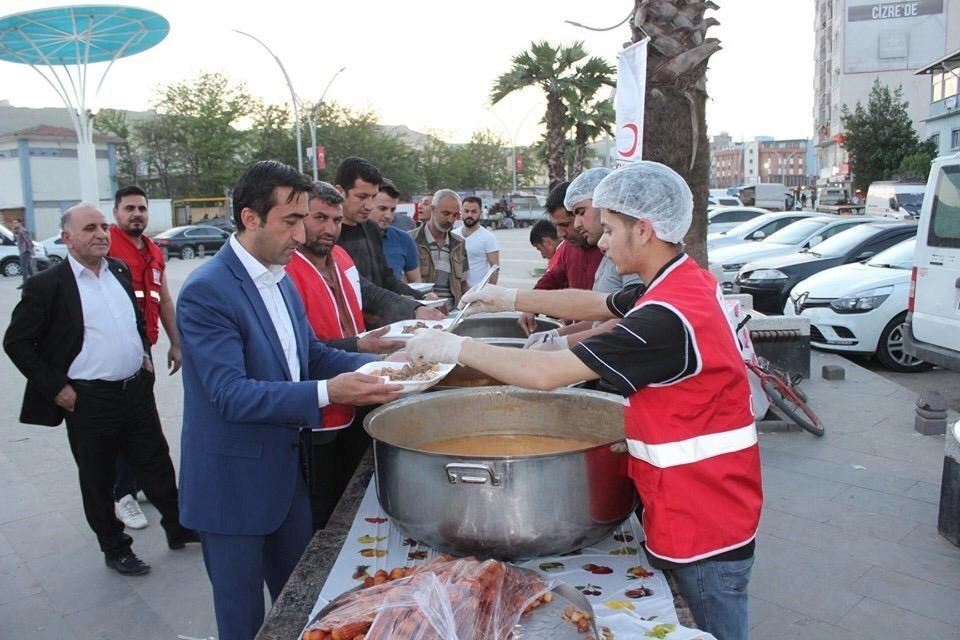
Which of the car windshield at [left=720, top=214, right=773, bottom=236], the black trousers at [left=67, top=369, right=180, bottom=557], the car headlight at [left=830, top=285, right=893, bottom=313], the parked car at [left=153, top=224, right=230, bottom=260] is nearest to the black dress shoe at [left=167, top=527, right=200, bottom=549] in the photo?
the black trousers at [left=67, top=369, right=180, bottom=557]

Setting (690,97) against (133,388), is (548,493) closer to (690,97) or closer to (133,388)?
(133,388)

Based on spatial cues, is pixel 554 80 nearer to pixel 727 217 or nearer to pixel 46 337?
pixel 727 217

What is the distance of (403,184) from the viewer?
51156 mm

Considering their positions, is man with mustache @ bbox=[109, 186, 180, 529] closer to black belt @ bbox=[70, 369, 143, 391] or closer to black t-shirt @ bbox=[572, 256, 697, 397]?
black belt @ bbox=[70, 369, 143, 391]

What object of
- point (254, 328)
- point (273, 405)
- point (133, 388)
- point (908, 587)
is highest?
point (254, 328)

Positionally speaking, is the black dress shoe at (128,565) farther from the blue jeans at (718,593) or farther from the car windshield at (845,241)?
the car windshield at (845,241)

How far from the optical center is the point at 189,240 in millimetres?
27625

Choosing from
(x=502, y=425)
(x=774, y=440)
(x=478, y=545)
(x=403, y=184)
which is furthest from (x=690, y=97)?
(x=403, y=184)

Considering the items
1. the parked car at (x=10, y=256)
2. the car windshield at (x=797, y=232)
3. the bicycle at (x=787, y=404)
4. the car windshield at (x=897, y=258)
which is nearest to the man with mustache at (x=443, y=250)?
the bicycle at (x=787, y=404)

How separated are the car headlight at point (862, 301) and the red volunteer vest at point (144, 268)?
7.02m

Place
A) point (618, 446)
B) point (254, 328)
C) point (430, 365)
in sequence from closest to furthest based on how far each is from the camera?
point (618, 446), point (254, 328), point (430, 365)

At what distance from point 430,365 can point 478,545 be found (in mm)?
815

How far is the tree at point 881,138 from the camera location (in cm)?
3722

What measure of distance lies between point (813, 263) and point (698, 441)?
386 inches
